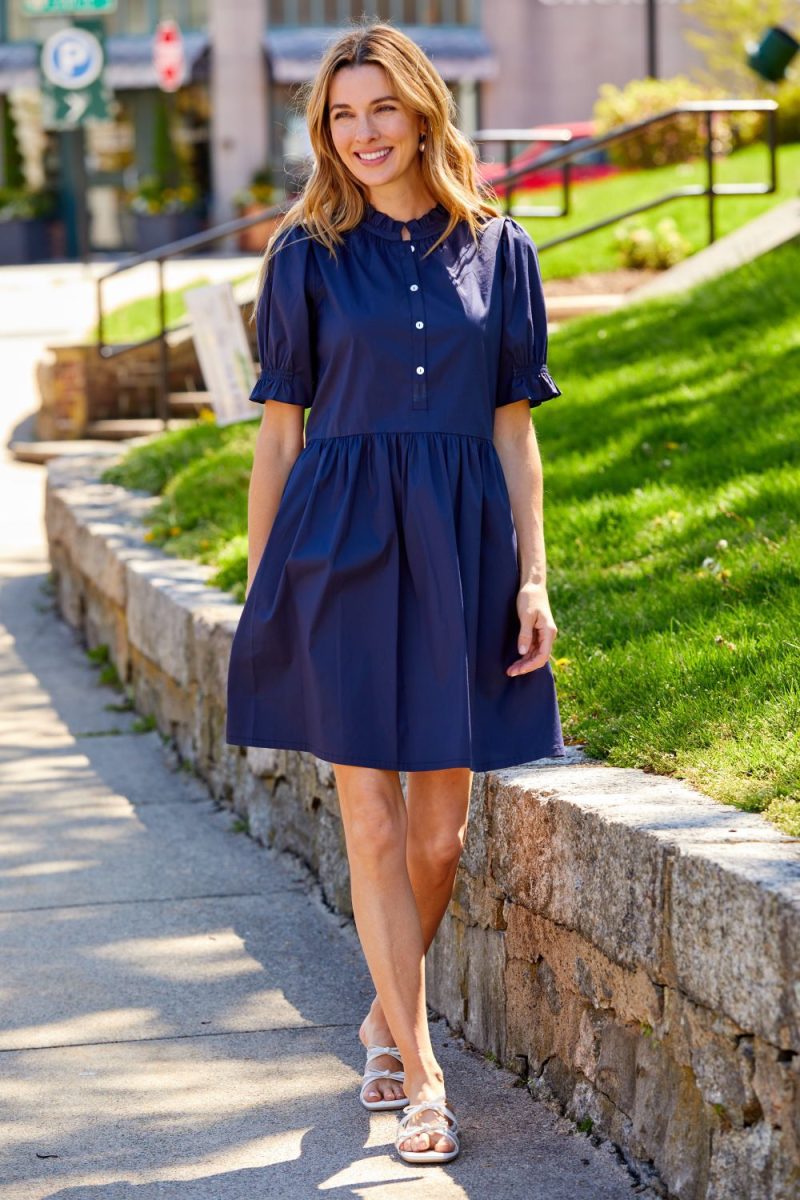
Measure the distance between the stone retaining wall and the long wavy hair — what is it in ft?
3.81

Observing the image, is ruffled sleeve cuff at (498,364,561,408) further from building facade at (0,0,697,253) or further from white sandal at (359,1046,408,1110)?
building facade at (0,0,697,253)

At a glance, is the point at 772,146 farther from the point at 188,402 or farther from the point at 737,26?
the point at 737,26

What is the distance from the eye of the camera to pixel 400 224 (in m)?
3.36

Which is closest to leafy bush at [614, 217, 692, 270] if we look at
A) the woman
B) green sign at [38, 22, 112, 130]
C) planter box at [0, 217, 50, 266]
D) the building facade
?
the woman

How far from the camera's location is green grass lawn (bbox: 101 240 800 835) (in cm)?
384

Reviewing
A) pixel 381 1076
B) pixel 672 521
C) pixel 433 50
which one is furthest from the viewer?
pixel 433 50

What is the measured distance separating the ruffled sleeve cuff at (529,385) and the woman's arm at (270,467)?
16.1 inches

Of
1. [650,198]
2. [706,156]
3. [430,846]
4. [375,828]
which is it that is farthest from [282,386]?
[650,198]

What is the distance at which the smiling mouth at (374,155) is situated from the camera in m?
3.30

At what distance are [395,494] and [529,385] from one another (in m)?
0.36

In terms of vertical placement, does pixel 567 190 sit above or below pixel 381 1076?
above

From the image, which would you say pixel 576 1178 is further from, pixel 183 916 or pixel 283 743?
pixel 183 916

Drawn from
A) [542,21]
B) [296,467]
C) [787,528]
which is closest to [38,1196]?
[296,467]

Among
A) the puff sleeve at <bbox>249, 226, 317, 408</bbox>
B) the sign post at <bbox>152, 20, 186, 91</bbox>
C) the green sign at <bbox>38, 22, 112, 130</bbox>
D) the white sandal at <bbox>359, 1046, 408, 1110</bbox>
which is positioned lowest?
the white sandal at <bbox>359, 1046, 408, 1110</bbox>
